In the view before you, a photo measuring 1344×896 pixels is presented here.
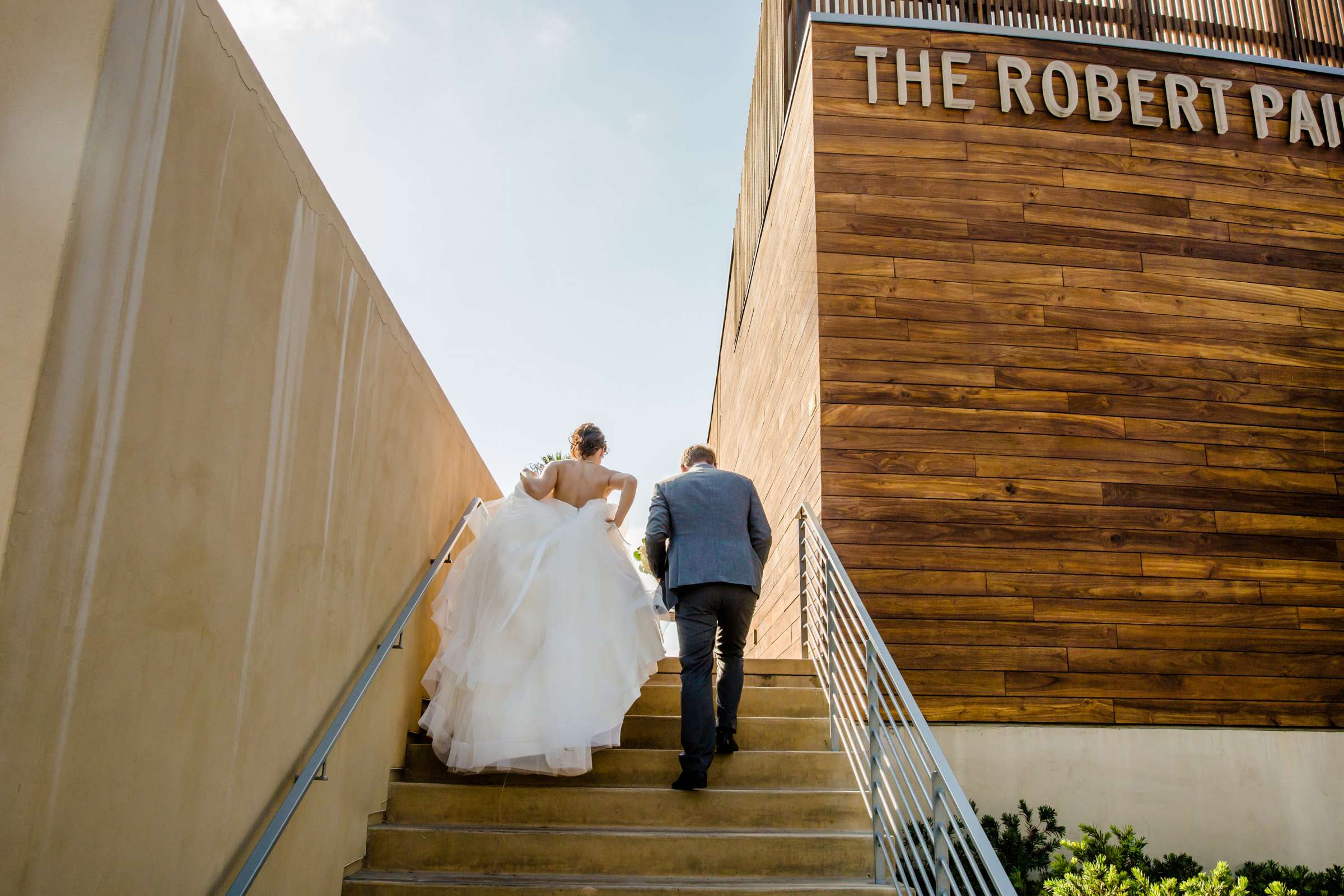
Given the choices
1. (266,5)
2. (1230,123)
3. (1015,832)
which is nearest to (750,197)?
(1230,123)

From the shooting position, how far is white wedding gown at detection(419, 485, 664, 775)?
11.4ft

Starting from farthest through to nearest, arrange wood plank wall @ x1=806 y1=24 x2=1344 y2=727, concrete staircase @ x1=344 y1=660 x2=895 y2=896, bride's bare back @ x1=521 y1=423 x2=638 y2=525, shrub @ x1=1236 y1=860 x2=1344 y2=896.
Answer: wood plank wall @ x1=806 y1=24 x2=1344 y2=727
bride's bare back @ x1=521 y1=423 x2=638 y2=525
shrub @ x1=1236 y1=860 x2=1344 y2=896
concrete staircase @ x1=344 y1=660 x2=895 y2=896

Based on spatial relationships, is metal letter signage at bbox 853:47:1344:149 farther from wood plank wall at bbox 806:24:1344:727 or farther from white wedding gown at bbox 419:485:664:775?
white wedding gown at bbox 419:485:664:775

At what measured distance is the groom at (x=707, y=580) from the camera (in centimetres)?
359

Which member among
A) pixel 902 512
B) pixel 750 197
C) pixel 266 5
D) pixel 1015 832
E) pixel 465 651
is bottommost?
pixel 1015 832

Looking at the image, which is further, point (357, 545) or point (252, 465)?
point (357, 545)

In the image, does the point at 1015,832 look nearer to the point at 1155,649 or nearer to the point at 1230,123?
the point at 1155,649

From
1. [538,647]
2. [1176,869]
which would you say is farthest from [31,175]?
[1176,869]

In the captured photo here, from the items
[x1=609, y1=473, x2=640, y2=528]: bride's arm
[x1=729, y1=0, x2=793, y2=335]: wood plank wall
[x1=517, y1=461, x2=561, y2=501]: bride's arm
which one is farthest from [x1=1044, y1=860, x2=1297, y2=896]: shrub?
[x1=729, y1=0, x2=793, y2=335]: wood plank wall

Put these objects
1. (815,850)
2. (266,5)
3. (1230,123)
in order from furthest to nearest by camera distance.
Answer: (1230,123), (815,850), (266,5)

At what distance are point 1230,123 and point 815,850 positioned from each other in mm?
4933

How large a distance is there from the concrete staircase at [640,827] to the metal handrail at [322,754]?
59 centimetres

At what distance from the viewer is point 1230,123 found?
5715 mm

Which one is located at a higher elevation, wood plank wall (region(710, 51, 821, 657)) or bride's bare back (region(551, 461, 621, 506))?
wood plank wall (region(710, 51, 821, 657))
